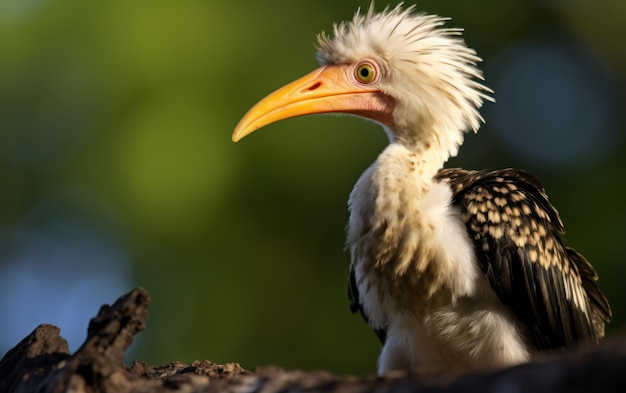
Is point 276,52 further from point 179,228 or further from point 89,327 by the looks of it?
point 89,327

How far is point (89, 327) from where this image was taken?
11.4 feet

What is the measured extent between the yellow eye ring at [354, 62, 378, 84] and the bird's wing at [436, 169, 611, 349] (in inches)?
32.3

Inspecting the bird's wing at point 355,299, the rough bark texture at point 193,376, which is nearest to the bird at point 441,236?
the bird's wing at point 355,299

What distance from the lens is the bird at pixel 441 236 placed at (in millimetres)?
4984

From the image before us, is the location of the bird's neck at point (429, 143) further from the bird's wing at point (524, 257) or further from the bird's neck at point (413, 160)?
the bird's wing at point (524, 257)

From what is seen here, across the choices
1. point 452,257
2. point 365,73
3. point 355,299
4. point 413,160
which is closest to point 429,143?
point 413,160

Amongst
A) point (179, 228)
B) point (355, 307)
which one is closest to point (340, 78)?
point (355, 307)

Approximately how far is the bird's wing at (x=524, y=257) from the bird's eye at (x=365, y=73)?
32.4 inches

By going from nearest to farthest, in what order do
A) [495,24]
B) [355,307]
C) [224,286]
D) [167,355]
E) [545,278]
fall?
[545,278]
[355,307]
[167,355]
[224,286]
[495,24]

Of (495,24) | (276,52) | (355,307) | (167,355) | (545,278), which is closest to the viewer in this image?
(545,278)

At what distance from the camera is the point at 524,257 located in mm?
5086

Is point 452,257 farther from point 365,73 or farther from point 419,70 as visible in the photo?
point 365,73

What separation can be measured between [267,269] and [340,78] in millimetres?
5108

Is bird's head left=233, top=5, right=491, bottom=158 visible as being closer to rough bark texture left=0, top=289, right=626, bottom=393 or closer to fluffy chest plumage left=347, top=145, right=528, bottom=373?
fluffy chest plumage left=347, top=145, right=528, bottom=373
